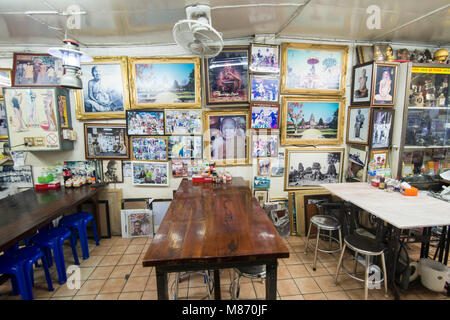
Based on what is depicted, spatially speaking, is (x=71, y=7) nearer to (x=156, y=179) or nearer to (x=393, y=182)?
(x=156, y=179)

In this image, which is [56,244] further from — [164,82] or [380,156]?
[380,156]

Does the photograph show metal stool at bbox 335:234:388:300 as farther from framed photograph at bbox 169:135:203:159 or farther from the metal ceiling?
the metal ceiling

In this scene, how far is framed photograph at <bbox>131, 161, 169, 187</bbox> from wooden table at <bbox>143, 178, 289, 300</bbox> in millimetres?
1298

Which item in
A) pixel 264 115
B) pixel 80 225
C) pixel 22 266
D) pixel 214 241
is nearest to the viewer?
pixel 214 241

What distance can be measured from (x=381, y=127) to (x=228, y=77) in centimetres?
241

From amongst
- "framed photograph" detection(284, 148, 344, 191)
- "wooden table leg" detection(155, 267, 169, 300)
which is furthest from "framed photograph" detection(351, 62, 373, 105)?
"wooden table leg" detection(155, 267, 169, 300)

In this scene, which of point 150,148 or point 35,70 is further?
point 150,148

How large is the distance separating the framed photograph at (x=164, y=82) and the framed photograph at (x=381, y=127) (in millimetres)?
2662

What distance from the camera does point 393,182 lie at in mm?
2779

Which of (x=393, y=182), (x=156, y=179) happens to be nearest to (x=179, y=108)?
(x=156, y=179)

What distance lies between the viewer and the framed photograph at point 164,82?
3344 millimetres

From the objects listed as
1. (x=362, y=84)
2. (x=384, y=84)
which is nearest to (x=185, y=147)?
(x=362, y=84)

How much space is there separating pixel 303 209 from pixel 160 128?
271cm

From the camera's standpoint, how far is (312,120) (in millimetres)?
3594
